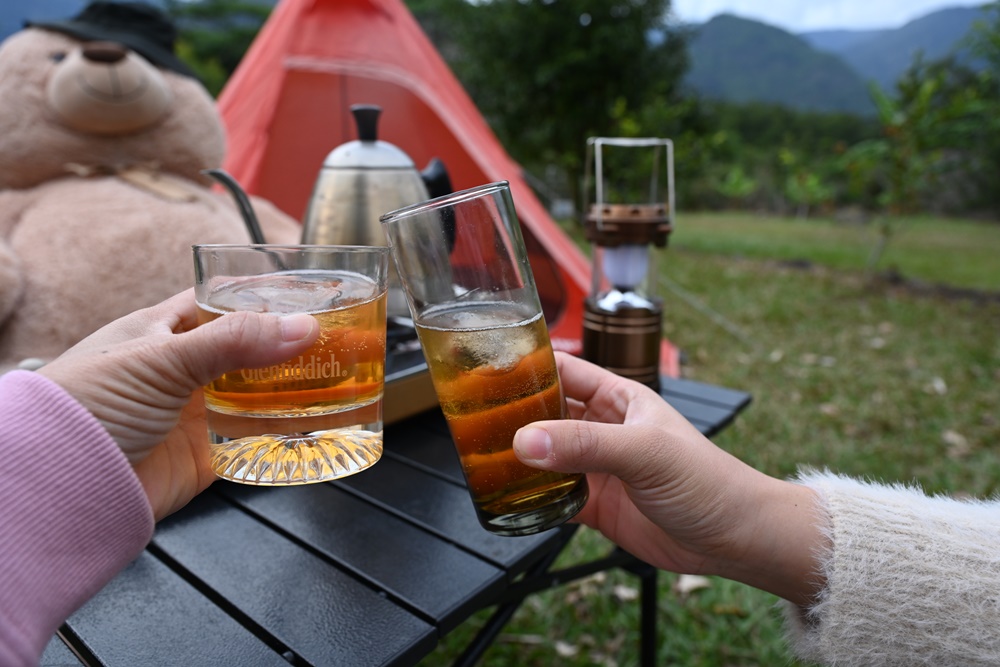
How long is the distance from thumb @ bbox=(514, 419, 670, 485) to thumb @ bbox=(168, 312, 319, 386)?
233 millimetres

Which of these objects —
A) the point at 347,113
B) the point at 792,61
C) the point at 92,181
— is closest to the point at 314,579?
the point at 92,181

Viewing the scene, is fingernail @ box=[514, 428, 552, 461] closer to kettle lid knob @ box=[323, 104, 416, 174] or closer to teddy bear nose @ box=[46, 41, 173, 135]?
kettle lid knob @ box=[323, 104, 416, 174]

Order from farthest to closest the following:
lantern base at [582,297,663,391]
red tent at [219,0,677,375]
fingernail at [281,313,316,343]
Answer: red tent at [219,0,677,375], lantern base at [582,297,663,391], fingernail at [281,313,316,343]

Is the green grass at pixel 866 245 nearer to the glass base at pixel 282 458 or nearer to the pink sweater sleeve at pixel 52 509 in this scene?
the glass base at pixel 282 458

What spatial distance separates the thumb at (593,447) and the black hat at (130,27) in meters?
1.66

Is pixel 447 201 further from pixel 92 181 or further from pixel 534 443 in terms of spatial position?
pixel 92 181

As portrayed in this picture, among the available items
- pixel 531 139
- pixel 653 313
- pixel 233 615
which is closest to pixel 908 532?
pixel 653 313

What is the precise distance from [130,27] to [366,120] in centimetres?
87

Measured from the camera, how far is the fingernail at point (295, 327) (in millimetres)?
575

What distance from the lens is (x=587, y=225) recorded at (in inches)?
58.1

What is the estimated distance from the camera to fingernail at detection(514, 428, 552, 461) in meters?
0.64

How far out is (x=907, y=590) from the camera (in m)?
0.76

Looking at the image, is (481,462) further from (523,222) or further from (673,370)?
(673,370)

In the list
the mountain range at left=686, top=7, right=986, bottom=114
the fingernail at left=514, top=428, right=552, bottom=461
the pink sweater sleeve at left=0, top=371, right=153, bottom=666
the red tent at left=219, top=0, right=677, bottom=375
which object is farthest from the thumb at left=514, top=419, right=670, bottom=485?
the mountain range at left=686, top=7, right=986, bottom=114
